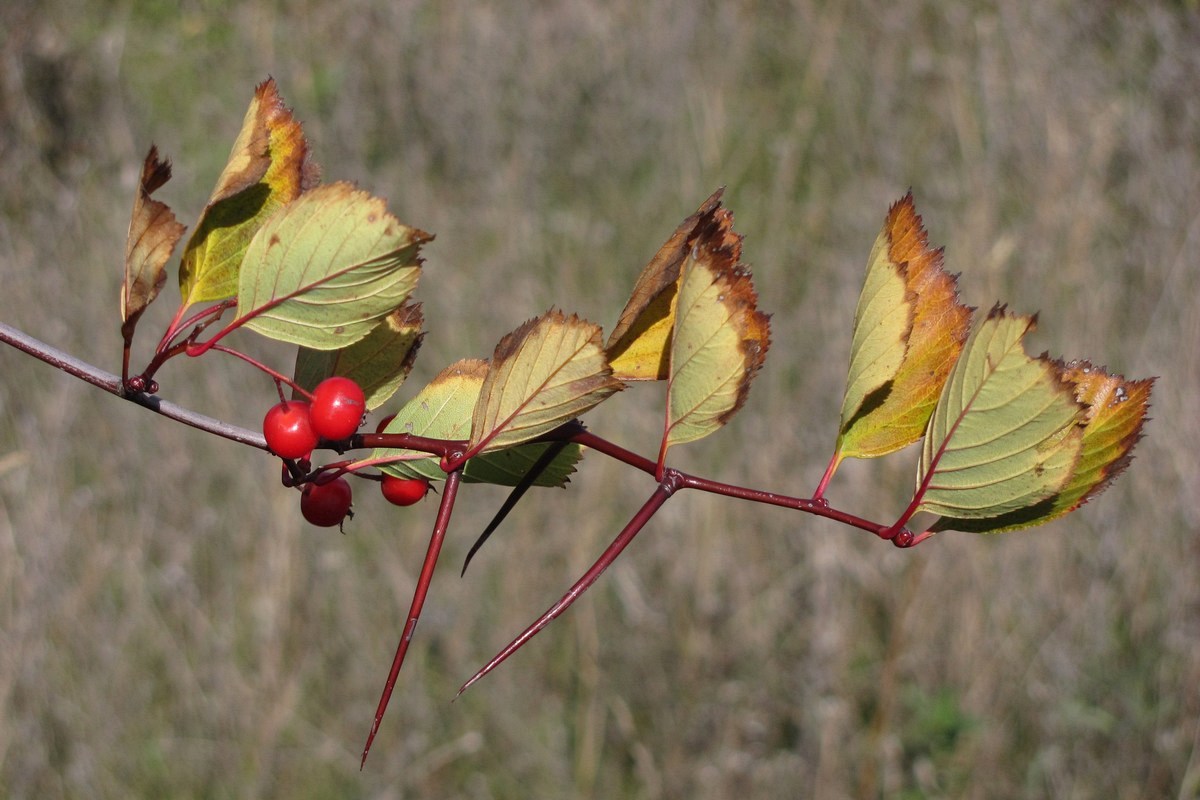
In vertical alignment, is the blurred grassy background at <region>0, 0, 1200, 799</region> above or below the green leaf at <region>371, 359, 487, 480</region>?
above

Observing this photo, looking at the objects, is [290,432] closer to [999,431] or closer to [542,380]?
[542,380]

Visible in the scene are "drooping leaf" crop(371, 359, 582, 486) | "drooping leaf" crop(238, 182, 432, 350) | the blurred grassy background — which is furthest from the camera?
the blurred grassy background

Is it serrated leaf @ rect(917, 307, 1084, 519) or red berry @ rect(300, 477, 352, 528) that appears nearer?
serrated leaf @ rect(917, 307, 1084, 519)

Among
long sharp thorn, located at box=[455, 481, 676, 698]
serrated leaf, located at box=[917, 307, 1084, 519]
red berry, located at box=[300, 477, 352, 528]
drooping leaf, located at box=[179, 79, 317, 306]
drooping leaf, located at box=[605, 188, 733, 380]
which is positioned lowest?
long sharp thorn, located at box=[455, 481, 676, 698]

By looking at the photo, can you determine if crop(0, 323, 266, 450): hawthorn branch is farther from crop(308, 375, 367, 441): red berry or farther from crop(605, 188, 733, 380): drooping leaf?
crop(605, 188, 733, 380): drooping leaf

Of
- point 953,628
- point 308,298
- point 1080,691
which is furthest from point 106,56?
point 308,298

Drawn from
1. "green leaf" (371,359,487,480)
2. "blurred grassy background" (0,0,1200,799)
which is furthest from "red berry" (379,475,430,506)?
"blurred grassy background" (0,0,1200,799)

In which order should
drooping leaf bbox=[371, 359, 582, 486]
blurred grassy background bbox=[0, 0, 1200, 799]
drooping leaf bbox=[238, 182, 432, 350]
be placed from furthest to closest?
blurred grassy background bbox=[0, 0, 1200, 799] < drooping leaf bbox=[371, 359, 582, 486] < drooping leaf bbox=[238, 182, 432, 350]

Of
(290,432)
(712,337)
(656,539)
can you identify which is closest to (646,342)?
(712,337)

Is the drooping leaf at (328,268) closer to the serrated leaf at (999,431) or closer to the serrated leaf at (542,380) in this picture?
the serrated leaf at (542,380)
